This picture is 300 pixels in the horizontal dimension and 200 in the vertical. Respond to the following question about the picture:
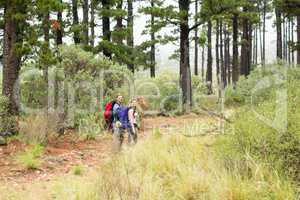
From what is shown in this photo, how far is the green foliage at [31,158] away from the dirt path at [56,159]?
112mm

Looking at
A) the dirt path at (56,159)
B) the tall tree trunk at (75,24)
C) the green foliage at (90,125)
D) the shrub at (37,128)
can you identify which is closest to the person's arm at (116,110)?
the dirt path at (56,159)

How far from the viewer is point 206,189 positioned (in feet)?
24.7

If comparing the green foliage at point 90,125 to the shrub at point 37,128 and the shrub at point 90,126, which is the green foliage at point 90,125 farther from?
the shrub at point 37,128

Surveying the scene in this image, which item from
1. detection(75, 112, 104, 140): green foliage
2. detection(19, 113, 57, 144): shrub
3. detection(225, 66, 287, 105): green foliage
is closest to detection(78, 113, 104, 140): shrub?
detection(75, 112, 104, 140): green foliage

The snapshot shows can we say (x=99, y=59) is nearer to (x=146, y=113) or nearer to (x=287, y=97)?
(x=146, y=113)

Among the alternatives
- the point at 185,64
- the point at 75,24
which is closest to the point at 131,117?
the point at 75,24

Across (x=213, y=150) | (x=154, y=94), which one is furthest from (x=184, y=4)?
(x=213, y=150)

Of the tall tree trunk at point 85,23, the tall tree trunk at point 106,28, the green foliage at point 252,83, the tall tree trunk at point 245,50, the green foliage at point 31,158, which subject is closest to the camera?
the green foliage at point 31,158

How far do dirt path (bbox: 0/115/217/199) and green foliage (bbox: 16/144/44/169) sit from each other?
0.11 m

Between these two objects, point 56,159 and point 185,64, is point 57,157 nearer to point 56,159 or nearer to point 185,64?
point 56,159

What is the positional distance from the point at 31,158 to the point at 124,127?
269 cm

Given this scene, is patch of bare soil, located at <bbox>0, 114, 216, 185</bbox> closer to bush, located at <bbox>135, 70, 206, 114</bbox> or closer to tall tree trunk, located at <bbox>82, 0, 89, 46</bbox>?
bush, located at <bbox>135, 70, 206, 114</bbox>

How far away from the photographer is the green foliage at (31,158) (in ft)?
36.4

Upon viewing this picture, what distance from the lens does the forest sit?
774 cm
